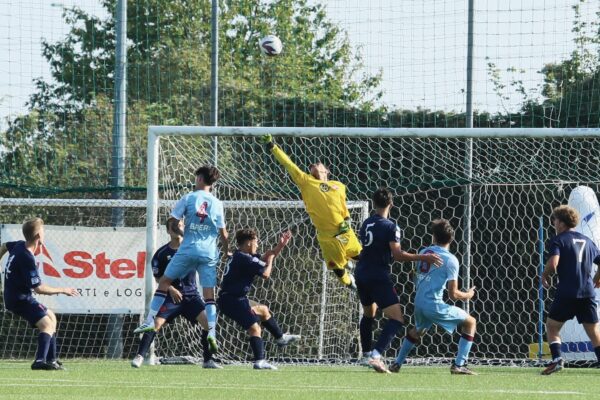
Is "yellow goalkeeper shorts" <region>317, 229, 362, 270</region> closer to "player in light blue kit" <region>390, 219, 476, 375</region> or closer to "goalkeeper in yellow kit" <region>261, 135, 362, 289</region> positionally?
"goalkeeper in yellow kit" <region>261, 135, 362, 289</region>

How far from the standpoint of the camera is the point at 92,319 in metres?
17.3

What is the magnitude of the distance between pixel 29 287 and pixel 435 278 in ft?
13.0

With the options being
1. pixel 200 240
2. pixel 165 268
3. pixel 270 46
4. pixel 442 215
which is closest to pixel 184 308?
pixel 165 268

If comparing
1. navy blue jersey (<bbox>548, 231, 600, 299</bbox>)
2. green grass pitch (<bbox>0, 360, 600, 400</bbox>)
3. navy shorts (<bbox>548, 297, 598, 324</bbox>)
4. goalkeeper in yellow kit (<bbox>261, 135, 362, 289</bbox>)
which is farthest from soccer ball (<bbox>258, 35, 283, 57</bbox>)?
navy shorts (<bbox>548, 297, 598, 324</bbox>)

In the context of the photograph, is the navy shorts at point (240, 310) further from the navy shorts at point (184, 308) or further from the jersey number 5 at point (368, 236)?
the jersey number 5 at point (368, 236)

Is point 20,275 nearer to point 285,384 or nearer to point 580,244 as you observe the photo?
point 285,384

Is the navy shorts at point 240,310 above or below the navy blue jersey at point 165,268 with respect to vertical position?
below

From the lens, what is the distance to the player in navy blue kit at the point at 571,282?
1218 centimetres

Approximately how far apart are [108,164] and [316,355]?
4406 millimetres

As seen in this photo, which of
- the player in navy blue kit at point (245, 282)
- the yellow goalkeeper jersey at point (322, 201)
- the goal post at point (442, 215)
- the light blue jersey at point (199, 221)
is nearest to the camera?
the light blue jersey at point (199, 221)

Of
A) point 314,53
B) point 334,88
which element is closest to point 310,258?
point 334,88

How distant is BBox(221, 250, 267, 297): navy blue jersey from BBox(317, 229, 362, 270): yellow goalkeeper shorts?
80cm

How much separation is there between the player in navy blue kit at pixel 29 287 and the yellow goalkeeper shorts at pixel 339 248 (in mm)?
2870

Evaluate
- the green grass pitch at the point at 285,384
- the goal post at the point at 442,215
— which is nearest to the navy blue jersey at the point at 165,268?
the green grass pitch at the point at 285,384
